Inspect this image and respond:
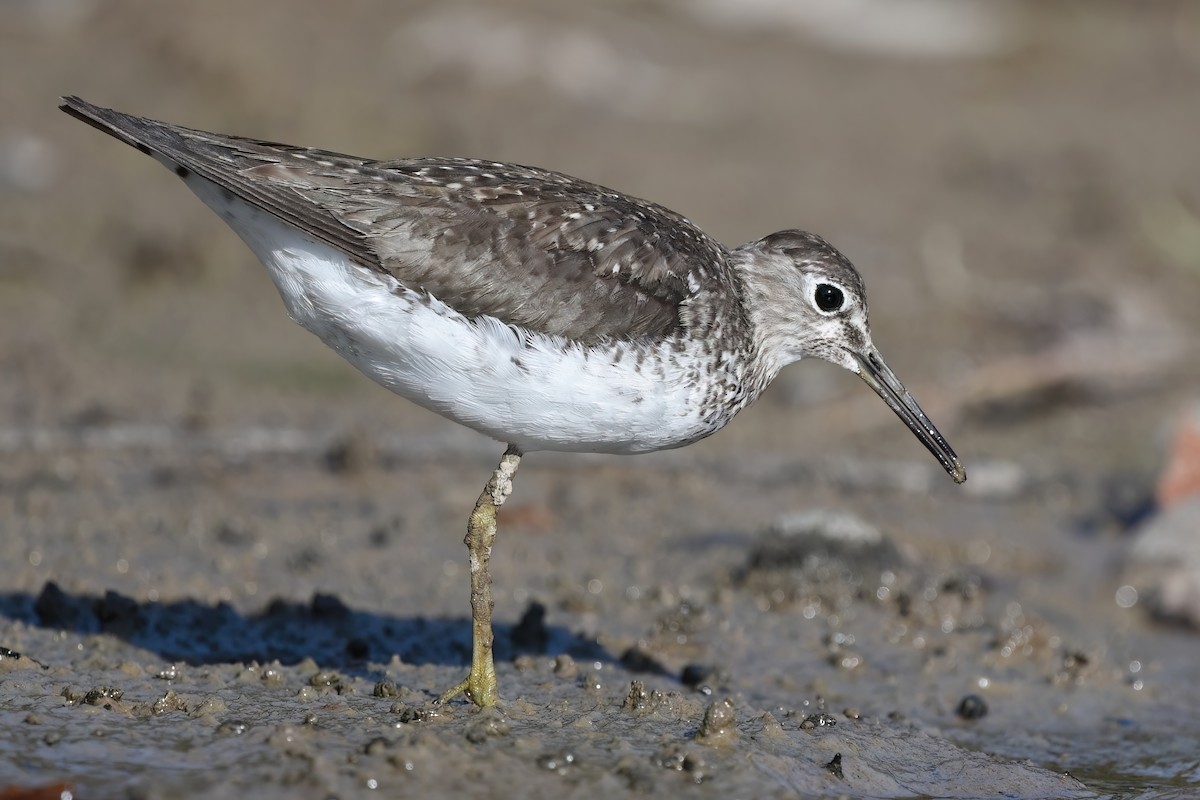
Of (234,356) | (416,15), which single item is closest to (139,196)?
(234,356)

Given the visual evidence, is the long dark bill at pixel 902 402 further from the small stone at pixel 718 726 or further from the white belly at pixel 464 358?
the small stone at pixel 718 726

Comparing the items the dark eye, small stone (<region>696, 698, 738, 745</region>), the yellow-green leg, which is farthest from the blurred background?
small stone (<region>696, 698, 738, 745</region>)

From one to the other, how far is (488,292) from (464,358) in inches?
12.0

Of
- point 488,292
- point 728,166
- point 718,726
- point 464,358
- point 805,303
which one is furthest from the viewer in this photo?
point 728,166

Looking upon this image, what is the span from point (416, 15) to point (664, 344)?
11556 millimetres

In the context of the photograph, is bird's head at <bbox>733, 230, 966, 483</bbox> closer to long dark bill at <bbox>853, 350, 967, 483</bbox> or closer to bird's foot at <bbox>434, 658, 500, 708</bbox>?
long dark bill at <bbox>853, 350, 967, 483</bbox>

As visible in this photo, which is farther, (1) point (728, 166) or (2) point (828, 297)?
(1) point (728, 166)

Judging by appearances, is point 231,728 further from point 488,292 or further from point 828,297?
point 828,297

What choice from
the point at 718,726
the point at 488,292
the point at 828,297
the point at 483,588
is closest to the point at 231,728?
the point at 483,588

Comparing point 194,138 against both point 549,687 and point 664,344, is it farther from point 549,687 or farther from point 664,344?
point 549,687

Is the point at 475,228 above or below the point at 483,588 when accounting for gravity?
above

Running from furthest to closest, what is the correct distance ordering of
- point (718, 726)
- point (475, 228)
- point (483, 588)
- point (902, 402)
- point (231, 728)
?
1. point (902, 402)
2. point (483, 588)
3. point (475, 228)
4. point (718, 726)
5. point (231, 728)

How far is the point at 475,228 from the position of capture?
5816mm

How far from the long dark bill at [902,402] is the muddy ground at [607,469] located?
109cm
